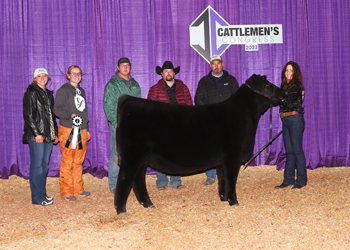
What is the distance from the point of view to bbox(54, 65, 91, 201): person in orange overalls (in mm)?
4723

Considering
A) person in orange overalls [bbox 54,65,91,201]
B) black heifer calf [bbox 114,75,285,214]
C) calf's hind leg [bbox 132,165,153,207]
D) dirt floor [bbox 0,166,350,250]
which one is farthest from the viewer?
person in orange overalls [bbox 54,65,91,201]

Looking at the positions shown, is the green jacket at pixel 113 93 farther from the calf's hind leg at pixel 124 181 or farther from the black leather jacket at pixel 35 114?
the calf's hind leg at pixel 124 181

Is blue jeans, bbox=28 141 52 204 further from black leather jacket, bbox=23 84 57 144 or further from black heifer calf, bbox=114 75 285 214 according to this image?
black heifer calf, bbox=114 75 285 214

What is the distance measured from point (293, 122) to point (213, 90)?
1352mm

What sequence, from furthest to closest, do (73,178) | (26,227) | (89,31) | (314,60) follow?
(314,60) < (89,31) < (73,178) < (26,227)

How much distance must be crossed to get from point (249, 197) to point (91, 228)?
2281 millimetres

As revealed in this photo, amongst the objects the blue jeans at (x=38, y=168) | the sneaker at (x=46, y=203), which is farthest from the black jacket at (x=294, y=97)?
the sneaker at (x=46, y=203)

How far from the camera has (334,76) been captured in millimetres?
6711

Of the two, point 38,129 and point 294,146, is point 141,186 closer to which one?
point 38,129

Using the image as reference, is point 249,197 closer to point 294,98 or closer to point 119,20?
point 294,98

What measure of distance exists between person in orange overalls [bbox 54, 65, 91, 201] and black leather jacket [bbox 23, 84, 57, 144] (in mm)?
169

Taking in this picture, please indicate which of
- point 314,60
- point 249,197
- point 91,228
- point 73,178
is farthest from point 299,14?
point 91,228

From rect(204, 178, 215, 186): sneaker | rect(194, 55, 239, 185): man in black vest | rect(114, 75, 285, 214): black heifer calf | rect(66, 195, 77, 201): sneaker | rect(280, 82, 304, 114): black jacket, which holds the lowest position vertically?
rect(66, 195, 77, 201): sneaker

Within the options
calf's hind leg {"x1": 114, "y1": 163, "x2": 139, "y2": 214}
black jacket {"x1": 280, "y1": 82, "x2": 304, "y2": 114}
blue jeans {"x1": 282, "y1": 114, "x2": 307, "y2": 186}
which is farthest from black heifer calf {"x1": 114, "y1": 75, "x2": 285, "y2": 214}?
blue jeans {"x1": 282, "y1": 114, "x2": 307, "y2": 186}
